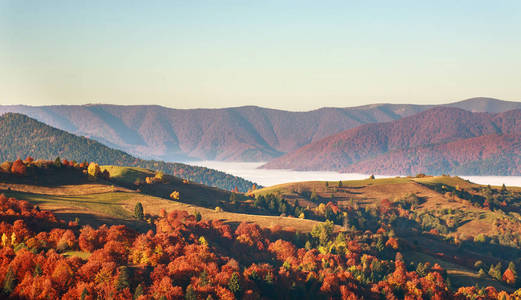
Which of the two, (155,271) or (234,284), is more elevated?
(155,271)

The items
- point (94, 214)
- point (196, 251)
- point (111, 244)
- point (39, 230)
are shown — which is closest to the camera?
point (111, 244)

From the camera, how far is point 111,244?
14025cm

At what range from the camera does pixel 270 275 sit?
493 ft

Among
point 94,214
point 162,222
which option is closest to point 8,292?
point 94,214

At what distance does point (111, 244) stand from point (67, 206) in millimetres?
58691

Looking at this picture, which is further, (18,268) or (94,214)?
(94,214)

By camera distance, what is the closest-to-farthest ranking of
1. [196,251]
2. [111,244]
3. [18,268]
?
[18,268] < [111,244] < [196,251]

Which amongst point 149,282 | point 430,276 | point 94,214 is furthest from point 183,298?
point 430,276

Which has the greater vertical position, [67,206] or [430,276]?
[67,206]

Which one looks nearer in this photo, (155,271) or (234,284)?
(155,271)

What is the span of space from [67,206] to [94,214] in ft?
40.9

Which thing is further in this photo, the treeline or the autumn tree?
the autumn tree

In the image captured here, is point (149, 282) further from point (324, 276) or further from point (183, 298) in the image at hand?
point (324, 276)

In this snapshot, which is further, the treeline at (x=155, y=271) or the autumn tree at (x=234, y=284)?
the autumn tree at (x=234, y=284)
